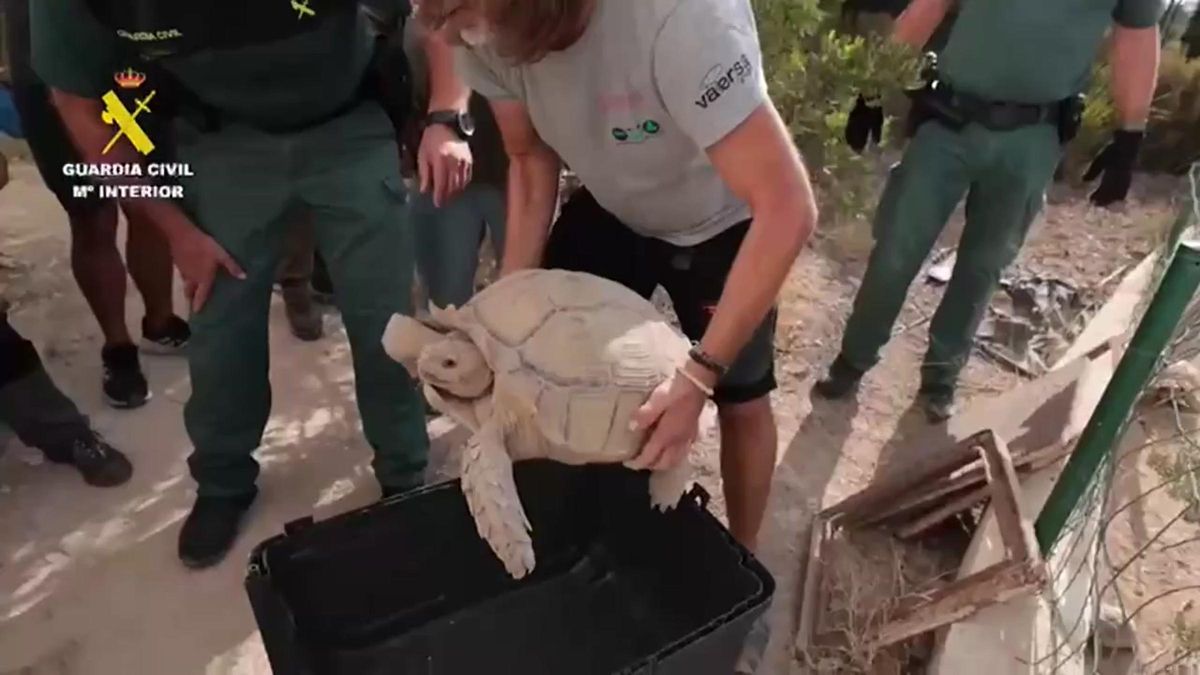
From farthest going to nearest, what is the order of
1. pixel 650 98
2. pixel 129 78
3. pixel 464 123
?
pixel 464 123, pixel 129 78, pixel 650 98

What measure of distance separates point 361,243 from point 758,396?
2.09 ft

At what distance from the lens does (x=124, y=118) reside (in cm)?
151

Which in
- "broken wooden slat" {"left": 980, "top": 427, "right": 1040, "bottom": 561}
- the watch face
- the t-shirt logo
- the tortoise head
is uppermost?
the t-shirt logo

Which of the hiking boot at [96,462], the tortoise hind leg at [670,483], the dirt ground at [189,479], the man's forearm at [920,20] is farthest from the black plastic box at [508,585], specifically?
the man's forearm at [920,20]

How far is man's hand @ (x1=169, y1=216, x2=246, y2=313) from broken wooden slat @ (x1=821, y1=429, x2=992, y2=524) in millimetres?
1071

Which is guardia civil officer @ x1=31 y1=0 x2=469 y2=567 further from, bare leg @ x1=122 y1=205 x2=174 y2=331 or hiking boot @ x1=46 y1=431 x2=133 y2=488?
bare leg @ x1=122 y1=205 x2=174 y2=331

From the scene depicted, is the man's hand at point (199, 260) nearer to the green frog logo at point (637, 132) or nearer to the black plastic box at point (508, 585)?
the black plastic box at point (508, 585)

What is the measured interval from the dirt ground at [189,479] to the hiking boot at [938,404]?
27mm

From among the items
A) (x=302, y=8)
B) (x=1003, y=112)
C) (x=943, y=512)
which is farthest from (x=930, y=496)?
(x=302, y=8)

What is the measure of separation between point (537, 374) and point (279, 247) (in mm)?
657

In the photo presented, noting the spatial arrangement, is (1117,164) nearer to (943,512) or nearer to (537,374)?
(943,512)

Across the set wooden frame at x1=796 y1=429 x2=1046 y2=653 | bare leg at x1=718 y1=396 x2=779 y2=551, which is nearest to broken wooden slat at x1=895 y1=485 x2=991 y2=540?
wooden frame at x1=796 y1=429 x2=1046 y2=653

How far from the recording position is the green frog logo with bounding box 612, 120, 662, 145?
1.13 meters

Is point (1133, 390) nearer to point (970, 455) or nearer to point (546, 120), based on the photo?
point (970, 455)
